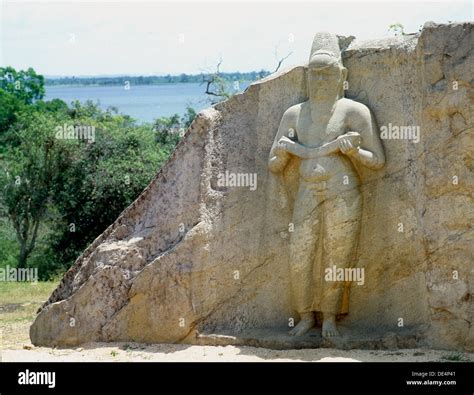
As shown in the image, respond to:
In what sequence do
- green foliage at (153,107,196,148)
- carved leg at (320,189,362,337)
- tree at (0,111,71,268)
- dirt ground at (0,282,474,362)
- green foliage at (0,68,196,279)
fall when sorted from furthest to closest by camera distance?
1. green foliage at (153,107,196,148)
2. tree at (0,111,71,268)
3. green foliage at (0,68,196,279)
4. carved leg at (320,189,362,337)
5. dirt ground at (0,282,474,362)

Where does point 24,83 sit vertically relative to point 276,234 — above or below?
above

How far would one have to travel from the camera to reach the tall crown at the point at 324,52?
10547 millimetres

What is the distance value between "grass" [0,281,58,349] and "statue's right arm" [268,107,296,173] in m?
3.63

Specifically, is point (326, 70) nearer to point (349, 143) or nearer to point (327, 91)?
point (327, 91)

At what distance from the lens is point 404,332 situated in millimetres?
10359

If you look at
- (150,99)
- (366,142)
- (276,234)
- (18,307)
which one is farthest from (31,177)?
(150,99)

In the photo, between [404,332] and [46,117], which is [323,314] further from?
[46,117]

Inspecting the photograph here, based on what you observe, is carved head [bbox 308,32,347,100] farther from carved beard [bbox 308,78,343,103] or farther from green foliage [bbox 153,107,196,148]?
green foliage [bbox 153,107,196,148]

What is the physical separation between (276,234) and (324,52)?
2.00 meters

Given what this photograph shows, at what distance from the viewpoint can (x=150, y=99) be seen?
7175 cm

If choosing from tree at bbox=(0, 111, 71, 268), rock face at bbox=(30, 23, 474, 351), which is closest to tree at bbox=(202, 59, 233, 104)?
tree at bbox=(0, 111, 71, 268)

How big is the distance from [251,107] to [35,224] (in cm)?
1018

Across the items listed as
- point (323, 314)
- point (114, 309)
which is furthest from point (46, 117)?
point (323, 314)

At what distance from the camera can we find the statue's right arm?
34.9ft
